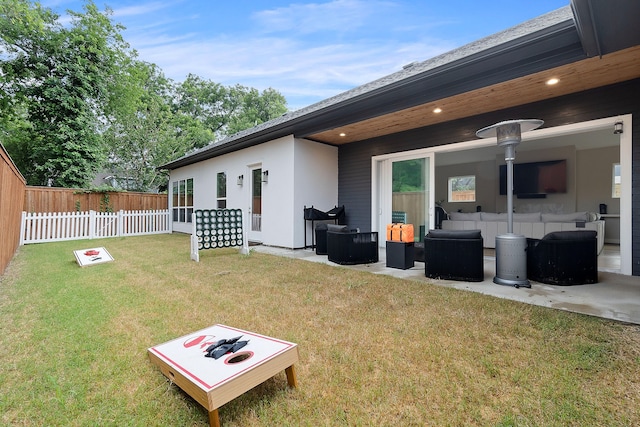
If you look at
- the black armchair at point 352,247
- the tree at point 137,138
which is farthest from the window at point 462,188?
the tree at point 137,138

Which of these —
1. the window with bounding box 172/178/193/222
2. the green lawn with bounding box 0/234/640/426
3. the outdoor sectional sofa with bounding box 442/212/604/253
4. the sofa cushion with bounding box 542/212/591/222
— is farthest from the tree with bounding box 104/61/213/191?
the sofa cushion with bounding box 542/212/591/222

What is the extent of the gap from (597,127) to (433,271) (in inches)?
129

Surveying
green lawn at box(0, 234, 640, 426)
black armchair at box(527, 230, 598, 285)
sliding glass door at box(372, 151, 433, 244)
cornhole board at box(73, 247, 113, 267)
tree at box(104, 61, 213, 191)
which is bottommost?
green lawn at box(0, 234, 640, 426)

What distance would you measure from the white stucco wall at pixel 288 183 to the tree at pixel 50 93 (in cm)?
897

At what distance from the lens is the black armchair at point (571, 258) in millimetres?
3658

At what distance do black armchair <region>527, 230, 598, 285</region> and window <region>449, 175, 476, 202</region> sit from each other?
7138mm

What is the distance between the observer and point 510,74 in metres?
3.72

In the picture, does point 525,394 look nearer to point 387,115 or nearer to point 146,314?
point 146,314

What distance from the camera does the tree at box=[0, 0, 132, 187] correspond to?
12172mm

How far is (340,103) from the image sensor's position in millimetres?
5359

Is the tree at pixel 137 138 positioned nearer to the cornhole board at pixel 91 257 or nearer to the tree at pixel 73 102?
the tree at pixel 73 102

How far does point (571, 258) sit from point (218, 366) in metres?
4.33

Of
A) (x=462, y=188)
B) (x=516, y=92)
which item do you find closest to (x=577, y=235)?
(x=516, y=92)

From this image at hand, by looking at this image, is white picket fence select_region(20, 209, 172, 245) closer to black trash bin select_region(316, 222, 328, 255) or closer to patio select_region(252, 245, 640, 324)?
black trash bin select_region(316, 222, 328, 255)
